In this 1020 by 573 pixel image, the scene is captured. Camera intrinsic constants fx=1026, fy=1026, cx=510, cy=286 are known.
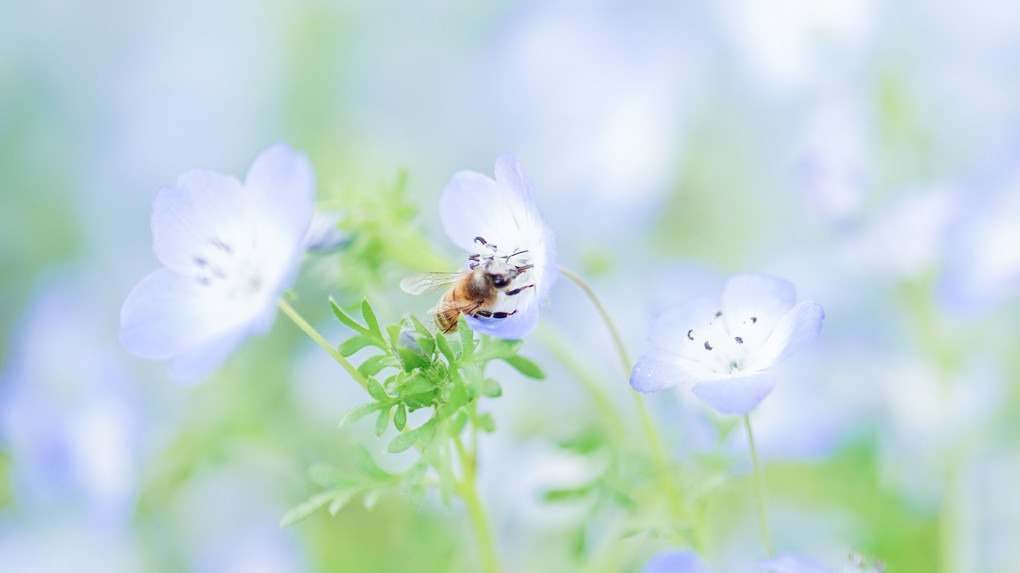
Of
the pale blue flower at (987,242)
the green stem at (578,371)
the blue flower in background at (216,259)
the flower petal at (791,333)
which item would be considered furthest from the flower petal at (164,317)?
the pale blue flower at (987,242)

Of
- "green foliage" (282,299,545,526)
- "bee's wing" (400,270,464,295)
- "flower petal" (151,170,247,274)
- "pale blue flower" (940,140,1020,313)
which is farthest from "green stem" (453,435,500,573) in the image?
"pale blue flower" (940,140,1020,313)

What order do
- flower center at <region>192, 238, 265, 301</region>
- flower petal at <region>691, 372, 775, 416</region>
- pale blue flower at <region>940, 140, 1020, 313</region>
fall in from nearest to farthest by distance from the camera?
flower petal at <region>691, 372, 775, 416</region>, flower center at <region>192, 238, 265, 301</region>, pale blue flower at <region>940, 140, 1020, 313</region>

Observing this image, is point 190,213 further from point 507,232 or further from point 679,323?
point 679,323

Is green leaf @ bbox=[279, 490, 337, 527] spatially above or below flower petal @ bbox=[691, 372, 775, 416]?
below

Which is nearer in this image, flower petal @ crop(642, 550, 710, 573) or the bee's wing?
flower petal @ crop(642, 550, 710, 573)

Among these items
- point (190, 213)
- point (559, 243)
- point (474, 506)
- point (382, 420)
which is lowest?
point (559, 243)

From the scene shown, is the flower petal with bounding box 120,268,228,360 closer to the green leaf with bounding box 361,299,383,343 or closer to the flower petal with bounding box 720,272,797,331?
the green leaf with bounding box 361,299,383,343

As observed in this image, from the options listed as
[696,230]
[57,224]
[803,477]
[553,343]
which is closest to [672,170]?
[696,230]

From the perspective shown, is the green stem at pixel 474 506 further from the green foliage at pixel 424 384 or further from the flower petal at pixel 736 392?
the flower petal at pixel 736 392

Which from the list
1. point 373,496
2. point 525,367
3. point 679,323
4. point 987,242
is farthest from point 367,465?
point 987,242
